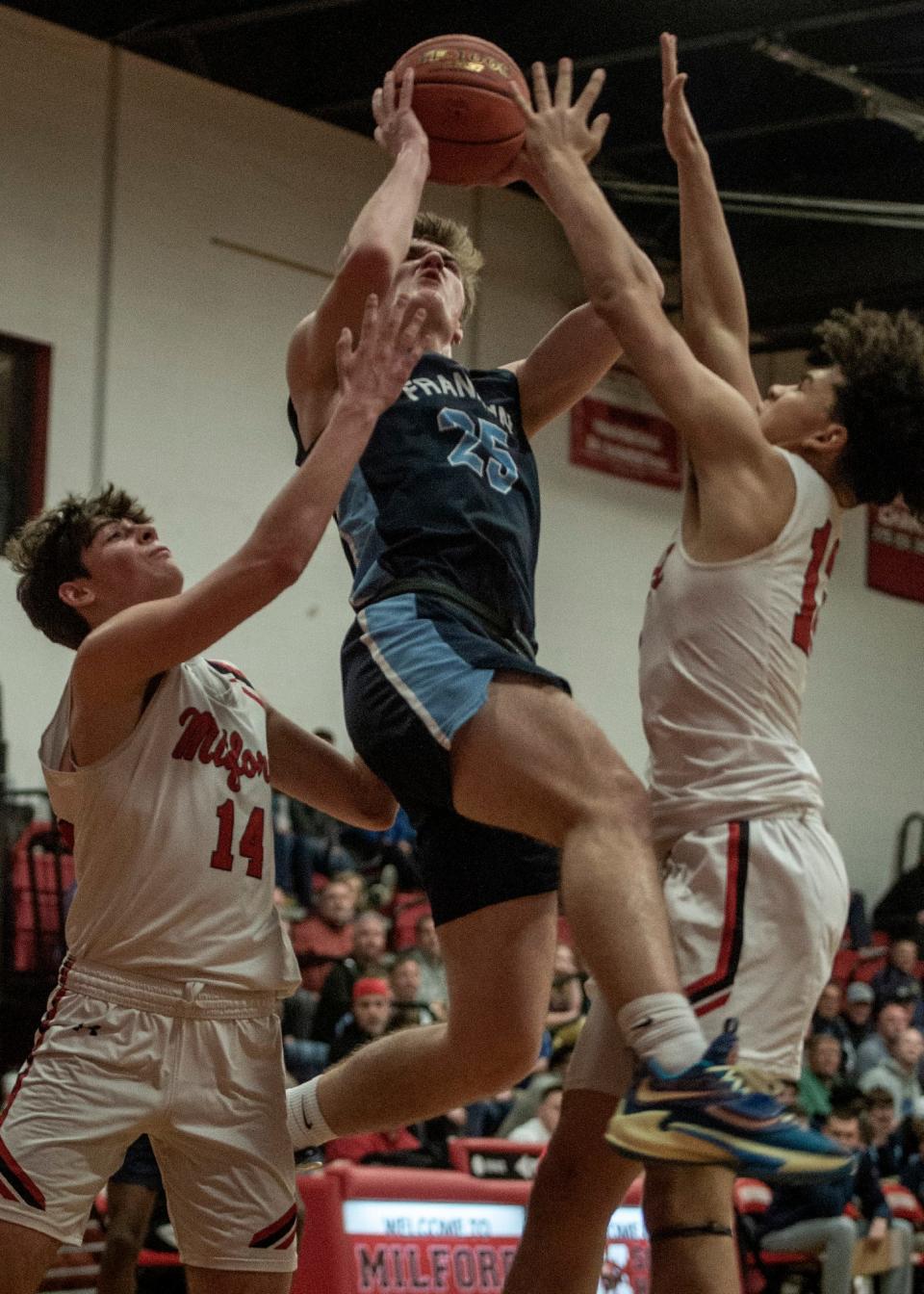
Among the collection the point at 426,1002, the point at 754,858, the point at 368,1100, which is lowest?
the point at 426,1002

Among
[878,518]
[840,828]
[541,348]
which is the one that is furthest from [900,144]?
[541,348]

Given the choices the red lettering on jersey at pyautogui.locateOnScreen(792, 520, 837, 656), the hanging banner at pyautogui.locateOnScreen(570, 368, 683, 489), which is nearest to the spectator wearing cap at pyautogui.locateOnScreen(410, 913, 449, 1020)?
the hanging banner at pyautogui.locateOnScreen(570, 368, 683, 489)

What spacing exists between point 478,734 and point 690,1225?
109 centimetres

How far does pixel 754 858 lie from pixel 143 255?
433 inches

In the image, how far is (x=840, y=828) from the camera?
18.7 metres

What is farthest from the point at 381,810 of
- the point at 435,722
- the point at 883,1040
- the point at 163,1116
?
the point at 883,1040

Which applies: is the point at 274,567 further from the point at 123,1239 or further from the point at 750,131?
the point at 750,131

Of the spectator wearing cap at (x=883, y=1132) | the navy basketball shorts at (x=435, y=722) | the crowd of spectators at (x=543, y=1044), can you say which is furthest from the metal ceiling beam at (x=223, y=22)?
the navy basketball shorts at (x=435, y=722)

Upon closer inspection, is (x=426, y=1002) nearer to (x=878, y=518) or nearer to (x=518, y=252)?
(x=518, y=252)

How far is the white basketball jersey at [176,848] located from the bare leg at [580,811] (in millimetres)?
738

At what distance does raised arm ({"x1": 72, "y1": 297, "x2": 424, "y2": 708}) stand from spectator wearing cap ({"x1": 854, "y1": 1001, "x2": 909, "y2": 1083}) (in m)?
11.2

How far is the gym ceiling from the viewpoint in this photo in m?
13.4

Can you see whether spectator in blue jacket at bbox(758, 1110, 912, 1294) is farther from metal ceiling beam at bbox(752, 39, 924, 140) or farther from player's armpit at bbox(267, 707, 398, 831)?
metal ceiling beam at bbox(752, 39, 924, 140)

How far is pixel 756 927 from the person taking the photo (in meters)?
3.88
